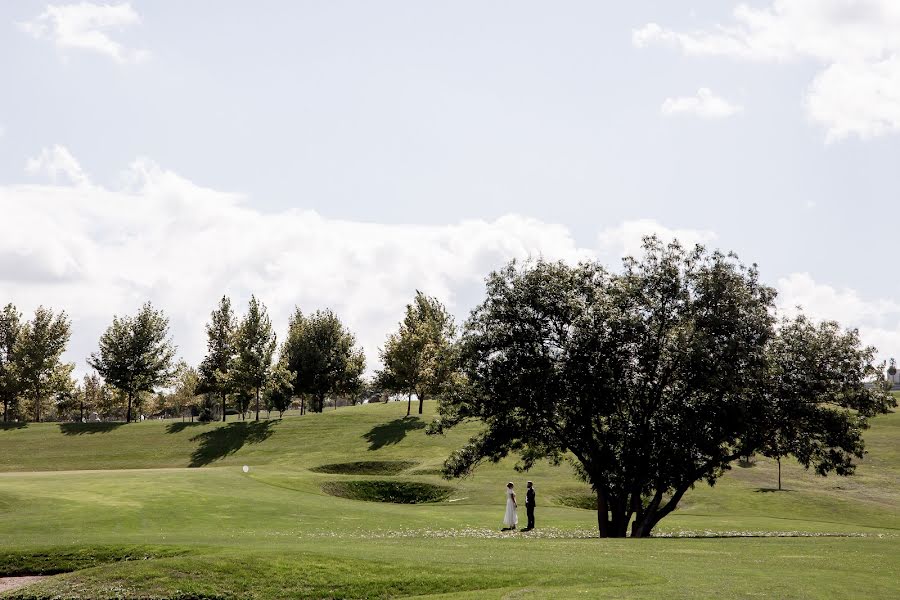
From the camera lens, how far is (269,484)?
5753 cm

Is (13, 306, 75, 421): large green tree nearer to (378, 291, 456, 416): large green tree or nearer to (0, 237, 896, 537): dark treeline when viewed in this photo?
(378, 291, 456, 416): large green tree

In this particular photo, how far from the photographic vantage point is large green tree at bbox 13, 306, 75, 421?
10531 centimetres

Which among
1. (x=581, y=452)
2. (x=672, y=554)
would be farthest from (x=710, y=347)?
(x=672, y=554)

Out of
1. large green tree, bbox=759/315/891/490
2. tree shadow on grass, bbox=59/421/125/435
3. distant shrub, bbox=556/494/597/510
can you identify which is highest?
large green tree, bbox=759/315/891/490

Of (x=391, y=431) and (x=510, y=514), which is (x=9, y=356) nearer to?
(x=391, y=431)

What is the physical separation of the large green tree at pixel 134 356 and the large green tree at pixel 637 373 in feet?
247

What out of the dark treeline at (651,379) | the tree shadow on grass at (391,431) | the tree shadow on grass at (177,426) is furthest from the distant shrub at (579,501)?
the tree shadow on grass at (177,426)

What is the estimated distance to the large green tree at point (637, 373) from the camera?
38.5 meters

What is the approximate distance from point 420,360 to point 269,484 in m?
45.2

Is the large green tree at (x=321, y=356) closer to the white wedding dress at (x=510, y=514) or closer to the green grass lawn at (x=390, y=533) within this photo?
the green grass lawn at (x=390, y=533)

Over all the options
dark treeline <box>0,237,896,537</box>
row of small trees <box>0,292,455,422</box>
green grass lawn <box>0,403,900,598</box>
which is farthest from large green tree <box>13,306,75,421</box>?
dark treeline <box>0,237,896,537</box>

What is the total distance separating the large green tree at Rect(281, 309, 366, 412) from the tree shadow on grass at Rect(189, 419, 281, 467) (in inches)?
584

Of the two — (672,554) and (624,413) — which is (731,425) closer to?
(624,413)

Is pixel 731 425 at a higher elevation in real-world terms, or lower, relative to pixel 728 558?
higher
